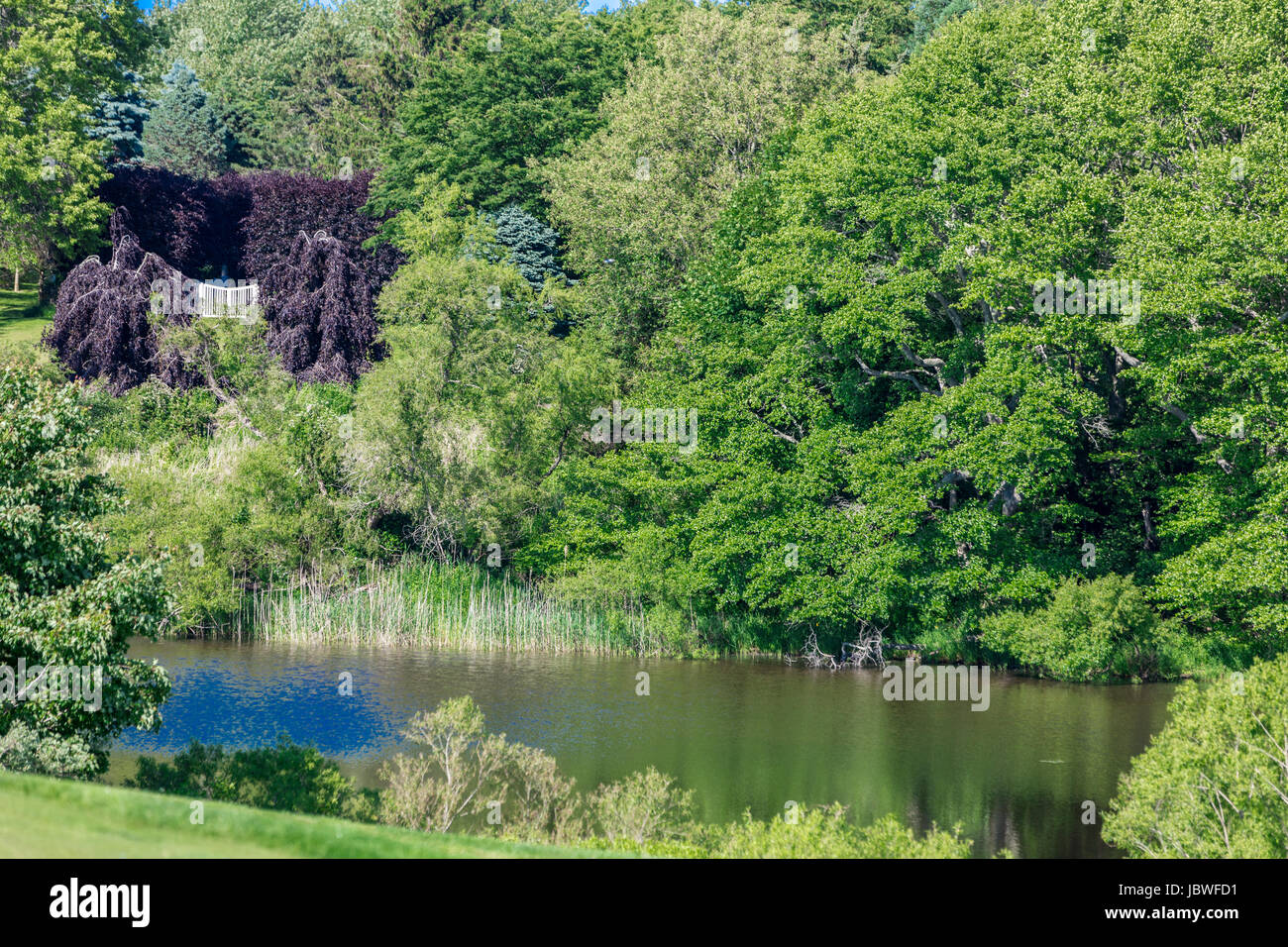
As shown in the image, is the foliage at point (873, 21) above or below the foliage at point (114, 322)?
above

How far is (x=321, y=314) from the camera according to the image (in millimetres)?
49562

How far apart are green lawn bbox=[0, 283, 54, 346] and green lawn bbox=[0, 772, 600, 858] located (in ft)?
148

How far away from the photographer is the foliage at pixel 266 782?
15805 millimetres

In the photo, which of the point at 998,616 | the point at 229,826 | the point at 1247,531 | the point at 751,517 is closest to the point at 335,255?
the point at 751,517

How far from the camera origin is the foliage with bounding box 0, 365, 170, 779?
14.6 meters

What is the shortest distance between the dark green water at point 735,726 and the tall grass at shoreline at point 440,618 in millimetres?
864

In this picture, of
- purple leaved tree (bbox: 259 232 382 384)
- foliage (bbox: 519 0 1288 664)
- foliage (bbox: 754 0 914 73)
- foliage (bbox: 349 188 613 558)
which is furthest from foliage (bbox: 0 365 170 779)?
foliage (bbox: 754 0 914 73)

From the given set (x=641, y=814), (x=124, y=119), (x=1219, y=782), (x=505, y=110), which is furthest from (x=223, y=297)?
(x=1219, y=782)

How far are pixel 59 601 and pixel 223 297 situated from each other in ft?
120

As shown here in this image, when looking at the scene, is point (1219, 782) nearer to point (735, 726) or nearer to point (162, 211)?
point (735, 726)

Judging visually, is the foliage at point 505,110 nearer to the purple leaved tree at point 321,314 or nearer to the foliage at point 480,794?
the purple leaved tree at point 321,314

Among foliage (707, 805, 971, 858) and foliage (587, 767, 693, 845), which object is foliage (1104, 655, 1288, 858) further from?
foliage (587, 767, 693, 845)

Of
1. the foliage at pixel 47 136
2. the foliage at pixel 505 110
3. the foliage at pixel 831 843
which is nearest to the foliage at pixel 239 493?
the foliage at pixel 47 136

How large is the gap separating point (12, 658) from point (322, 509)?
21.4 m
